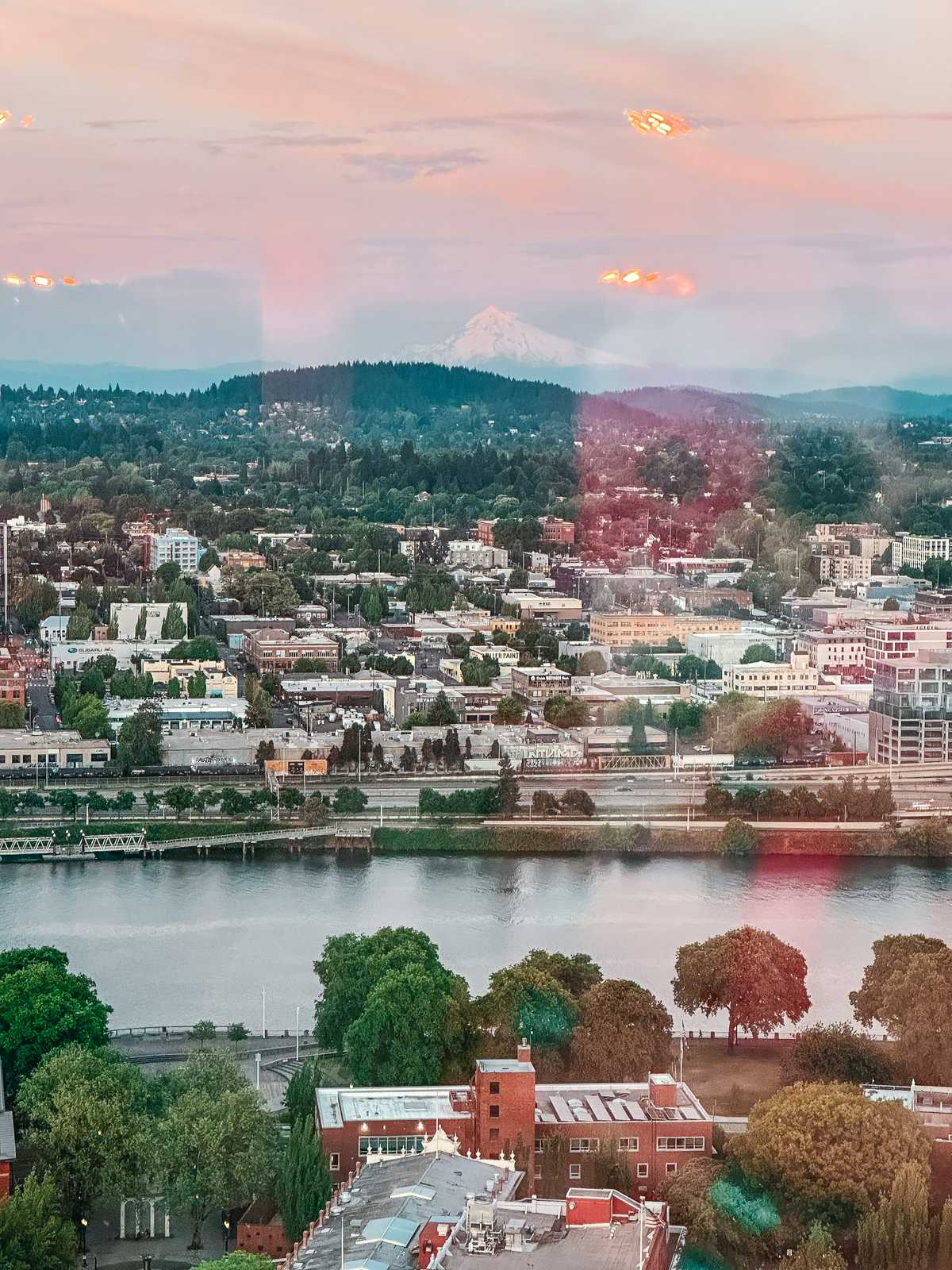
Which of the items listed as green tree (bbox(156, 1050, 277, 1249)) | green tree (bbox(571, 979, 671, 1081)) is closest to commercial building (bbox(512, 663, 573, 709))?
green tree (bbox(571, 979, 671, 1081))

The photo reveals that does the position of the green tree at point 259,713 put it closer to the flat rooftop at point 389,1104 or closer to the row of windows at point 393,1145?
the flat rooftop at point 389,1104

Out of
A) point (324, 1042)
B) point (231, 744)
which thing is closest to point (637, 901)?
point (324, 1042)

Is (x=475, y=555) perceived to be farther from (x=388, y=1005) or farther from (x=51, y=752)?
(x=388, y=1005)

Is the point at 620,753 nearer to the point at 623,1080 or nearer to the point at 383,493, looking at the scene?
the point at 623,1080

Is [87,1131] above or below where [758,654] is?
below

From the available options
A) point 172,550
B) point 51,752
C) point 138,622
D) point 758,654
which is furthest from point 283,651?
point 172,550

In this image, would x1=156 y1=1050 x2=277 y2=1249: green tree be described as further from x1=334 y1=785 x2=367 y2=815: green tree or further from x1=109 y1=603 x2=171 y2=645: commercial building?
x1=109 y1=603 x2=171 y2=645: commercial building
